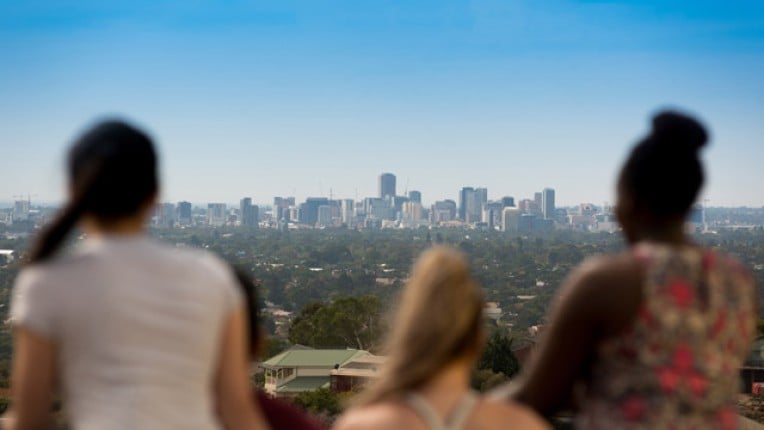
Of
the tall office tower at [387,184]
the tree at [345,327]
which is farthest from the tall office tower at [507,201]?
the tree at [345,327]

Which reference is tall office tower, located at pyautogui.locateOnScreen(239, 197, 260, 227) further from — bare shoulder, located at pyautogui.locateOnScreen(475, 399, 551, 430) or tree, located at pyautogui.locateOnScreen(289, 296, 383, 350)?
bare shoulder, located at pyautogui.locateOnScreen(475, 399, 551, 430)

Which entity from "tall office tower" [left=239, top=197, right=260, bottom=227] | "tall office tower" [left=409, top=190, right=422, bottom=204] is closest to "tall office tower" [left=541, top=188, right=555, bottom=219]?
"tall office tower" [left=409, top=190, right=422, bottom=204]

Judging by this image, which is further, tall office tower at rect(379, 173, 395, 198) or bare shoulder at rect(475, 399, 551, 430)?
tall office tower at rect(379, 173, 395, 198)

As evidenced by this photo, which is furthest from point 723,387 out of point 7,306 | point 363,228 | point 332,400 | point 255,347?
point 363,228

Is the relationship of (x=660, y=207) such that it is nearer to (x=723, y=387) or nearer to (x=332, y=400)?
(x=723, y=387)

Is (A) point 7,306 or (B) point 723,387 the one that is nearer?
(B) point 723,387

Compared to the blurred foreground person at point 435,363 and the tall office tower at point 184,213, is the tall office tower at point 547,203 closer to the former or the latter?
the tall office tower at point 184,213
